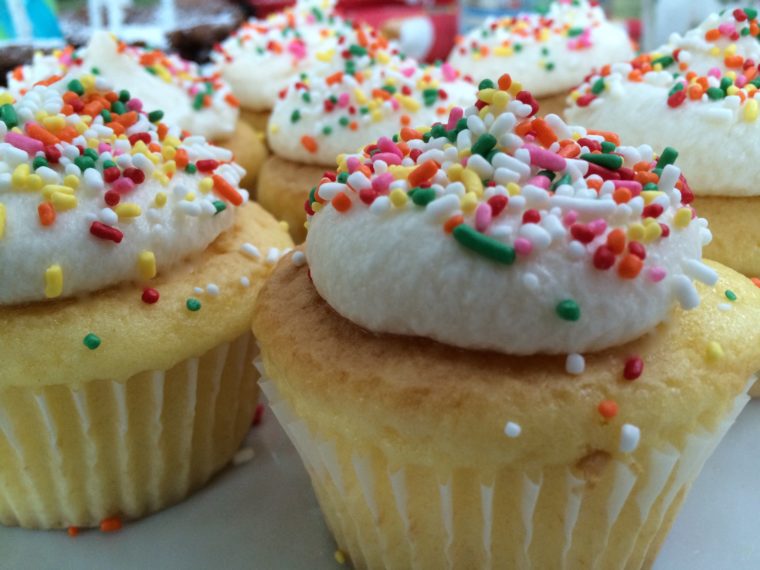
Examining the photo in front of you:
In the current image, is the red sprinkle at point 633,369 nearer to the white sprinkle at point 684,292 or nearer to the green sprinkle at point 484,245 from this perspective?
the white sprinkle at point 684,292

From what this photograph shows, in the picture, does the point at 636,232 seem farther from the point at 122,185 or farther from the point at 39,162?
the point at 39,162

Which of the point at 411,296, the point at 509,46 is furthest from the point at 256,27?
the point at 411,296

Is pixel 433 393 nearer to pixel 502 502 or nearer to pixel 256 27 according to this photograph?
pixel 502 502

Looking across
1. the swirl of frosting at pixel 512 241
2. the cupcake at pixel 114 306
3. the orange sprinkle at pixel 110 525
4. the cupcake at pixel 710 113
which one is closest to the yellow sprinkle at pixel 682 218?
the swirl of frosting at pixel 512 241

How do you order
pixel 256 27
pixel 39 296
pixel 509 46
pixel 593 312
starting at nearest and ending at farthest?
pixel 593 312 → pixel 39 296 → pixel 509 46 → pixel 256 27

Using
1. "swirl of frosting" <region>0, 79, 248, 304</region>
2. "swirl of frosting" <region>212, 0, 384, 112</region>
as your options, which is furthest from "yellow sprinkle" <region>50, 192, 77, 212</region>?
"swirl of frosting" <region>212, 0, 384, 112</region>

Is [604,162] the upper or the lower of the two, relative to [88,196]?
upper

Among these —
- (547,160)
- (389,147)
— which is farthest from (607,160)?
(389,147)
